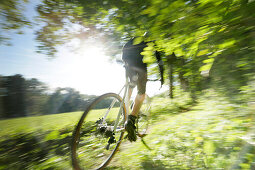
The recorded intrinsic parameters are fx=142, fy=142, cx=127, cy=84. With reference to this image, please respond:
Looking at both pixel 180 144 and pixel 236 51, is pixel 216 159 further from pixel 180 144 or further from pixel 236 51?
pixel 236 51

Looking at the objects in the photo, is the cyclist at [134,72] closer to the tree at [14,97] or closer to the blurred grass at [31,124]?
the blurred grass at [31,124]

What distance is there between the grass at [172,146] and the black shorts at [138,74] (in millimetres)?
934

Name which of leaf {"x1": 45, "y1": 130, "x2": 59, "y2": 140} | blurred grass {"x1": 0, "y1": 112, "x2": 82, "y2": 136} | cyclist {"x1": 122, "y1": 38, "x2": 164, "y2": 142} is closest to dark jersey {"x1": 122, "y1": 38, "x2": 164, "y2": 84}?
cyclist {"x1": 122, "y1": 38, "x2": 164, "y2": 142}

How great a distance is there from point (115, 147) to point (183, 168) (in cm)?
107

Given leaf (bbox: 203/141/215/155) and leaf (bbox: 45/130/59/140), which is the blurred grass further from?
leaf (bbox: 203/141/215/155)

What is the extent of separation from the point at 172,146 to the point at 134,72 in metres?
1.21

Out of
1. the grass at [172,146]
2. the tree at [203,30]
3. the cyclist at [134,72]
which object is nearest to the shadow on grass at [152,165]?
the grass at [172,146]

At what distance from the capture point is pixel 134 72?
217cm

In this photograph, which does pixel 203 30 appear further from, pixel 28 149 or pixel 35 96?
pixel 35 96

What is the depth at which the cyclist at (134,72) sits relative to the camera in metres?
2.09

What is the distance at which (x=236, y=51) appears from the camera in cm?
128

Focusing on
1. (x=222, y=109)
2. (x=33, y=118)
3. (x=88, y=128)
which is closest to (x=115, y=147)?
(x=88, y=128)

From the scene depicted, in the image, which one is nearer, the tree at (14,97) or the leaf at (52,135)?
the leaf at (52,135)

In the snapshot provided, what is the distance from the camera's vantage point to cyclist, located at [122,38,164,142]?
209 cm
